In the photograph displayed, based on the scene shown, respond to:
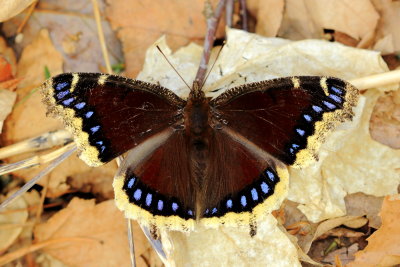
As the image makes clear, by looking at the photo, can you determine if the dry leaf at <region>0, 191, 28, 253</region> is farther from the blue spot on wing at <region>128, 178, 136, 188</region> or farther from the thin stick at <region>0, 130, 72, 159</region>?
the blue spot on wing at <region>128, 178, 136, 188</region>

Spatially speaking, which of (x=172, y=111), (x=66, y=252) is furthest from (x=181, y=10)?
(x=66, y=252)

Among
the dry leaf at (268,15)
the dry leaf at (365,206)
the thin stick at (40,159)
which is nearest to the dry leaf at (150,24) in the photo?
Answer: the dry leaf at (268,15)

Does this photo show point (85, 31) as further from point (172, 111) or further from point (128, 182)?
point (128, 182)

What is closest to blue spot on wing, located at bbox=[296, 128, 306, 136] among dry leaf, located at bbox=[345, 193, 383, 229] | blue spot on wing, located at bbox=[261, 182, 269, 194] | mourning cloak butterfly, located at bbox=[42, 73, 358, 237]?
mourning cloak butterfly, located at bbox=[42, 73, 358, 237]

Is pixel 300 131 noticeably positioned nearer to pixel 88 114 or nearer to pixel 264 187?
pixel 264 187

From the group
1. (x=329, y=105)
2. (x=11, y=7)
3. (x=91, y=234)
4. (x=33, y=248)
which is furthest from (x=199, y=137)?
(x=11, y=7)
